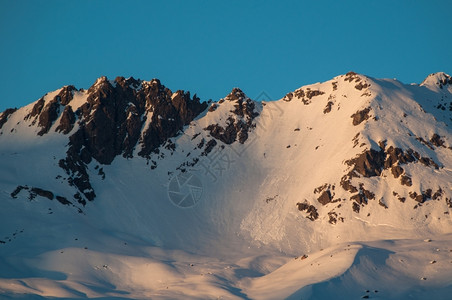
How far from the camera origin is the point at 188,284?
8775 centimetres

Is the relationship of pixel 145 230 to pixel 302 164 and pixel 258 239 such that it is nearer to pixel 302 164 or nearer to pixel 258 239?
pixel 258 239

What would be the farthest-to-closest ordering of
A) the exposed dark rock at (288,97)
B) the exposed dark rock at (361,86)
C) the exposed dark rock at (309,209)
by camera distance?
the exposed dark rock at (288,97), the exposed dark rock at (361,86), the exposed dark rock at (309,209)

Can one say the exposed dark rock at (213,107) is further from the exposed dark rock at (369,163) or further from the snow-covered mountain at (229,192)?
the exposed dark rock at (369,163)

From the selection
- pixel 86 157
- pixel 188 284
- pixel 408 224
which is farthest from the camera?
pixel 86 157

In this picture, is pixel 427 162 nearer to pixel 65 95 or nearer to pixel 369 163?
pixel 369 163

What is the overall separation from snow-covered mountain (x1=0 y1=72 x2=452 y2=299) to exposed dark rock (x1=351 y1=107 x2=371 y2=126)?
1.00ft

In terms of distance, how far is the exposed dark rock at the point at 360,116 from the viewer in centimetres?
14800

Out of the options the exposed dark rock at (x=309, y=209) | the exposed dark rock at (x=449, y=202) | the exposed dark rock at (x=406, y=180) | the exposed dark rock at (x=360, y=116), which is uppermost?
the exposed dark rock at (x=360, y=116)

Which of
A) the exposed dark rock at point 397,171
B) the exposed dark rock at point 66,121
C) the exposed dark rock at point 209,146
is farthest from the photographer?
the exposed dark rock at point 209,146

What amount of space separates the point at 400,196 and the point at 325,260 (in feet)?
145

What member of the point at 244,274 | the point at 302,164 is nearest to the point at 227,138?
the point at 302,164

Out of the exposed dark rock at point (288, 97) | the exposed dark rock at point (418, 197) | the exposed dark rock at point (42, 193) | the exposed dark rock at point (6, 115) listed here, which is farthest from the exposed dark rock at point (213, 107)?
the exposed dark rock at point (418, 197)

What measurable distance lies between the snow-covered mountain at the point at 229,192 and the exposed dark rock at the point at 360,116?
305 mm

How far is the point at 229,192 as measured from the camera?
143 meters
